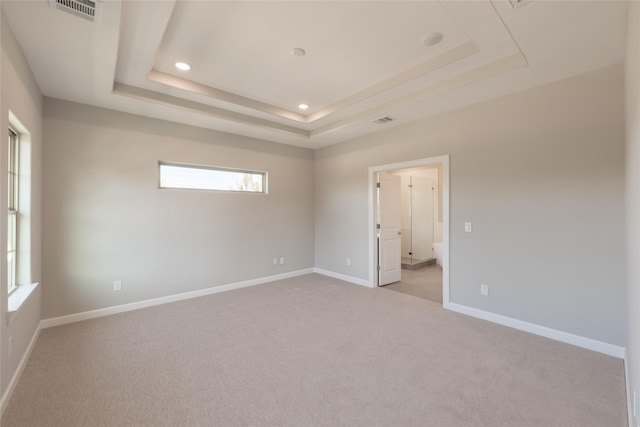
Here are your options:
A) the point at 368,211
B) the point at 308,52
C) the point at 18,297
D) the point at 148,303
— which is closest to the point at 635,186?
the point at 308,52

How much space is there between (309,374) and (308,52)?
2.90 metres

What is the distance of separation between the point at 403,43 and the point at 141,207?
12.3ft

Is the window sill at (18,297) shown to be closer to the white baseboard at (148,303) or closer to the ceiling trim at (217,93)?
the white baseboard at (148,303)

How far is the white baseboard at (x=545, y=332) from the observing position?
2.59 m

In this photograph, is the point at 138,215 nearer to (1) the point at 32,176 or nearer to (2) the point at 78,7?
(1) the point at 32,176

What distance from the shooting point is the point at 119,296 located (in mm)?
3664

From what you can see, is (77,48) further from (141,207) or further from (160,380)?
(160,380)

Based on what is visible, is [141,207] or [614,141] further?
[141,207]

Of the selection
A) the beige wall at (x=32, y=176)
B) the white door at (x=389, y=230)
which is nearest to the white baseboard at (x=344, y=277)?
the white door at (x=389, y=230)

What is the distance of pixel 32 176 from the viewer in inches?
109

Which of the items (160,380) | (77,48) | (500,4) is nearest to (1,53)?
(77,48)

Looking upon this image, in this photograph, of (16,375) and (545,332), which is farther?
(545,332)

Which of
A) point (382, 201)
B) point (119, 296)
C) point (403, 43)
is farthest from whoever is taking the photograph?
point (382, 201)

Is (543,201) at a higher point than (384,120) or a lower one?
lower
